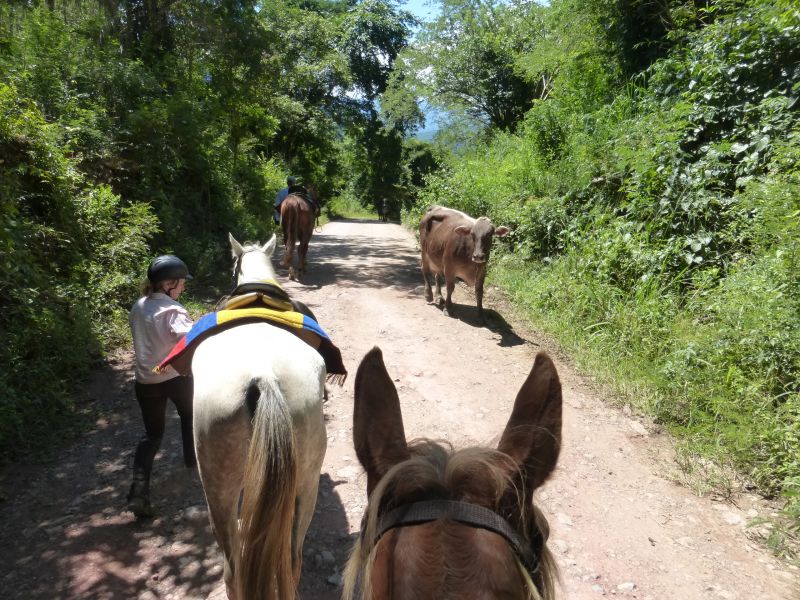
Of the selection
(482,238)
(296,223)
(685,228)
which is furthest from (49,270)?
(685,228)

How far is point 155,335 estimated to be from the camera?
11.0 ft

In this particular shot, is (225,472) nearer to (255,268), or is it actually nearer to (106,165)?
(255,268)

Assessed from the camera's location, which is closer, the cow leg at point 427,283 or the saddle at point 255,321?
the saddle at point 255,321

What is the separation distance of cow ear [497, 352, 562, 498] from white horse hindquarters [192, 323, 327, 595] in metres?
1.20

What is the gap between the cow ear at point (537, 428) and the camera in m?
1.34

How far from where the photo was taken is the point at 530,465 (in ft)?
4.41

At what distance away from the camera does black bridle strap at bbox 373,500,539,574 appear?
111cm

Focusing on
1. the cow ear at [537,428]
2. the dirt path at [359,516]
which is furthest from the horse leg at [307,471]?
the cow ear at [537,428]

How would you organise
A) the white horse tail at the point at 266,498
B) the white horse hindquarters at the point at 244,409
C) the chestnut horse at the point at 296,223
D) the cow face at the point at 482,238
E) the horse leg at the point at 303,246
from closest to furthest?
the white horse tail at the point at 266,498
the white horse hindquarters at the point at 244,409
the cow face at the point at 482,238
the chestnut horse at the point at 296,223
the horse leg at the point at 303,246

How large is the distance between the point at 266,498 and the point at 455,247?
20.7 ft

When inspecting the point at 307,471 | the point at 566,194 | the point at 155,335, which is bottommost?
the point at 307,471

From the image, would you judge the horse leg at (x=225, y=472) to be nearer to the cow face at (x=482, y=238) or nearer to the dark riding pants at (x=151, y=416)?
the dark riding pants at (x=151, y=416)

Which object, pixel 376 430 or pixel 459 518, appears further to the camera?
pixel 376 430

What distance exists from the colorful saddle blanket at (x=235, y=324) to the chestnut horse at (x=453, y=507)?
58.3 inches
